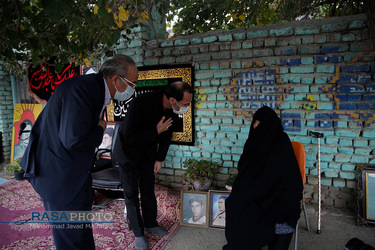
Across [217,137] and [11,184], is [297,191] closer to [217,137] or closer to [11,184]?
[217,137]

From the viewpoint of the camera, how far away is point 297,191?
1878 mm

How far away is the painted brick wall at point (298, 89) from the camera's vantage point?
2.64 m

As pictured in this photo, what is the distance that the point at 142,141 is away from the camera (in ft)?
7.57

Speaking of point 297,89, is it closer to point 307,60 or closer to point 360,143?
point 307,60

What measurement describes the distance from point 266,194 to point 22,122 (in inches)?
220

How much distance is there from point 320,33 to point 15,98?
21.2 ft

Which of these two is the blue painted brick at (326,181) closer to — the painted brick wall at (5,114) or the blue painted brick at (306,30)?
the blue painted brick at (306,30)

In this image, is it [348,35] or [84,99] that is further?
[348,35]

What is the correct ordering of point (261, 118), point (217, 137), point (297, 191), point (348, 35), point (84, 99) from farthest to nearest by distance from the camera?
point (217, 137)
point (348, 35)
point (261, 118)
point (297, 191)
point (84, 99)

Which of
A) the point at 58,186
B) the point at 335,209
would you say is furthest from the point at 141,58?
the point at 335,209

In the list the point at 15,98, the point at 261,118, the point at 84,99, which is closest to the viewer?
the point at 84,99

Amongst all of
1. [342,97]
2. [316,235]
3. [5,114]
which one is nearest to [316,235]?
[316,235]

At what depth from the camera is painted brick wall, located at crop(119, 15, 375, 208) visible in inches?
104

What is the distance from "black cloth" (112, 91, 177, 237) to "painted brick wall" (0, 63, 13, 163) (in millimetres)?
4849
